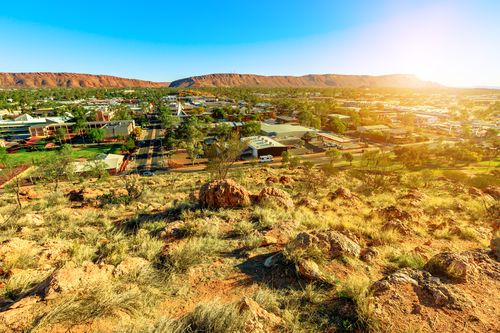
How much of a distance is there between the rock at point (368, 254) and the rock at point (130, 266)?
6.25m

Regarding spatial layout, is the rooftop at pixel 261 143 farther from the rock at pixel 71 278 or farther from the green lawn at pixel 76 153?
the rock at pixel 71 278

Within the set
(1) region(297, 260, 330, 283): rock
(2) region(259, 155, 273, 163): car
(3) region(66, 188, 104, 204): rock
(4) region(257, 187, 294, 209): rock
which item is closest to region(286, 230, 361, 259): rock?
(1) region(297, 260, 330, 283): rock

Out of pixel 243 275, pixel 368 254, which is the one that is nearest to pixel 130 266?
pixel 243 275

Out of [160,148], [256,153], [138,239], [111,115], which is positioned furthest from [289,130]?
[111,115]

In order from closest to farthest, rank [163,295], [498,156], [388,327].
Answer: [388,327]
[163,295]
[498,156]

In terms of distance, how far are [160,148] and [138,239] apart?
2118 inches

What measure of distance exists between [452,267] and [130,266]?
812 cm

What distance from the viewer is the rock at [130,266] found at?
605 cm

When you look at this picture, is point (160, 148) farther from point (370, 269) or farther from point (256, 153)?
point (370, 269)

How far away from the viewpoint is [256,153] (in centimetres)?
4991

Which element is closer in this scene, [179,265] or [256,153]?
[179,265]

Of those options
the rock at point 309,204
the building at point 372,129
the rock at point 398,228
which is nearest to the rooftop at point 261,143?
the building at point 372,129

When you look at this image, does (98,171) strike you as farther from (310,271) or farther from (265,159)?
Result: (310,271)

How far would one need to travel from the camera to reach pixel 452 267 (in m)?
5.95
